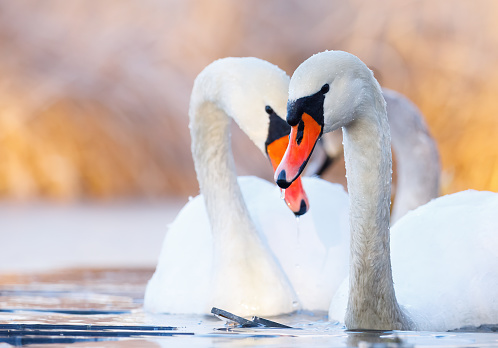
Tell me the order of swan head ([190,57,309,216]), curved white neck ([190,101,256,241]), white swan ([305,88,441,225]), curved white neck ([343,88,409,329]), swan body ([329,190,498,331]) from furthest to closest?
white swan ([305,88,441,225]) < curved white neck ([190,101,256,241]) < swan head ([190,57,309,216]) < swan body ([329,190,498,331]) < curved white neck ([343,88,409,329])

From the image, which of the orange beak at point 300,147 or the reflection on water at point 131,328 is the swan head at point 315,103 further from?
the reflection on water at point 131,328

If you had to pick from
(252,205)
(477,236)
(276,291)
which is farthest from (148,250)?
(477,236)

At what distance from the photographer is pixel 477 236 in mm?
4066

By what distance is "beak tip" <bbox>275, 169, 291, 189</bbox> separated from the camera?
10.3 ft

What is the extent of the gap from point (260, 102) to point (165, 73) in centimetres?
993

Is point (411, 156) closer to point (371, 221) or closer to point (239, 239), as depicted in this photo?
point (239, 239)

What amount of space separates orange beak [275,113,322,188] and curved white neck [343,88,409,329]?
24cm

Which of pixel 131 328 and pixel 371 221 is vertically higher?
pixel 371 221

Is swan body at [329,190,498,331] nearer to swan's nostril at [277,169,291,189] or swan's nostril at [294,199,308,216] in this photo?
swan's nostril at [294,199,308,216]

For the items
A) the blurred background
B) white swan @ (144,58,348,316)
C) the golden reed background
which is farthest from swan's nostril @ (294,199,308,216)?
the golden reed background

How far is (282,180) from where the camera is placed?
3154mm

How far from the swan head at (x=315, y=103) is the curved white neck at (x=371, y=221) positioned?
13 centimetres

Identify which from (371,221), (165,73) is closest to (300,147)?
(371,221)

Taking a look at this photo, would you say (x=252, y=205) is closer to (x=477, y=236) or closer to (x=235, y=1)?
(x=477, y=236)
